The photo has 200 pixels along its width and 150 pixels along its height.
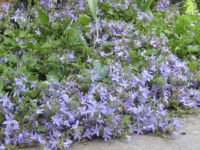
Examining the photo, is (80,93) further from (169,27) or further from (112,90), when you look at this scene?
(169,27)

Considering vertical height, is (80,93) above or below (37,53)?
below

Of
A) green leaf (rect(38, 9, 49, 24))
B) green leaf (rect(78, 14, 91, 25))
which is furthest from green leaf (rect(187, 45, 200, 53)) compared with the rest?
green leaf (rect(38, 9, 49, 24))

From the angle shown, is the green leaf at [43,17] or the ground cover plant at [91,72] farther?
the green leaf at [43,17]

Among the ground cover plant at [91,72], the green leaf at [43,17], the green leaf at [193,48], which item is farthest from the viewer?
the green leaf at [193,48]

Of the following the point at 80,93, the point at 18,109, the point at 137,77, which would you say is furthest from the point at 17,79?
the point at 137,77

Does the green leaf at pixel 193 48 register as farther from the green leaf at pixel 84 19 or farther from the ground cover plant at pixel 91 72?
the green leaf at pixel 84 19

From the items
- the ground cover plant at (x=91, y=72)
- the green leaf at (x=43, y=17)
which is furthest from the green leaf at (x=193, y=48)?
the green leaf at (x=43, y=17)

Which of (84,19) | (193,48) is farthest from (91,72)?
(193,48)

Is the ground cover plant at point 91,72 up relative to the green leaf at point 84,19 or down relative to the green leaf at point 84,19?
down
